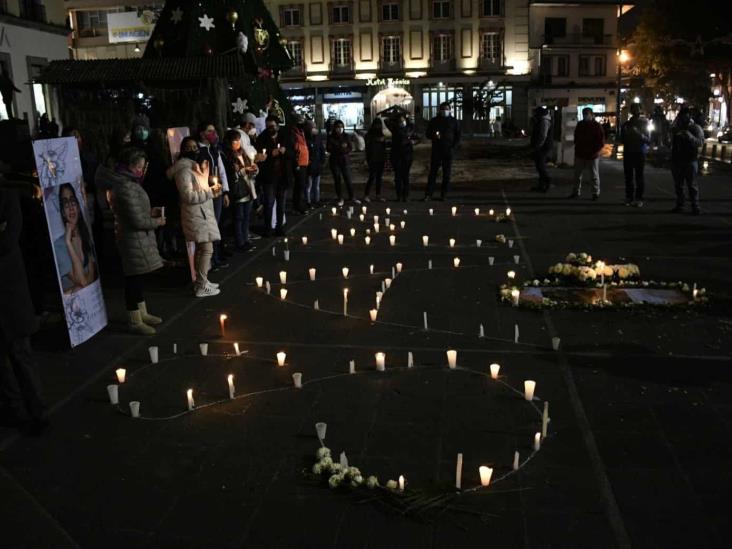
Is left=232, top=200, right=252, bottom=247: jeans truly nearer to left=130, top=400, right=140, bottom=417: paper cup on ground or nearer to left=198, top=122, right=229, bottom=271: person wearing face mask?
left=198, top=122, right=229, bottom=271: person wearing face mask

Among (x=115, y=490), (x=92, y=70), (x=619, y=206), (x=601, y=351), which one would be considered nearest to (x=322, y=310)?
(x=601, y=351)

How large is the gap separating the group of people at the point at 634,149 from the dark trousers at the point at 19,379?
11.3m

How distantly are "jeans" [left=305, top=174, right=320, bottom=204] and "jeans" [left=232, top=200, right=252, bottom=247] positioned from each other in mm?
4721

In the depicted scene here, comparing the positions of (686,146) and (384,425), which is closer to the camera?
(384,425)

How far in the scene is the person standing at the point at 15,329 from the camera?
4773mm

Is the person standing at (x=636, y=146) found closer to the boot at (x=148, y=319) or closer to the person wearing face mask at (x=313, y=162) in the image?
the person wearing face mask at (x=313, y=162)

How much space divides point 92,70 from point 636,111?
10.3 metres

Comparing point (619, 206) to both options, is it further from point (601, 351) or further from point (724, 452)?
point (724, 452)

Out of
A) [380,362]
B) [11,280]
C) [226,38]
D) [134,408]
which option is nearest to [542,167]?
[226,38]

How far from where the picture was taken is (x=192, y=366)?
6.31m

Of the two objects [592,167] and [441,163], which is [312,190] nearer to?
[441,163]

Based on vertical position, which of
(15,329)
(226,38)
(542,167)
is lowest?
(15,329)

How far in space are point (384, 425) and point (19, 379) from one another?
2535 mm

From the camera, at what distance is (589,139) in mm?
15125
